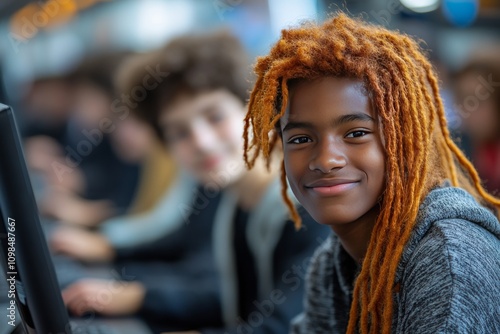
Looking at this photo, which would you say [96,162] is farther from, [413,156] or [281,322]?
[413,156]

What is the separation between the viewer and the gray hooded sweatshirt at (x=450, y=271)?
757 millimetres

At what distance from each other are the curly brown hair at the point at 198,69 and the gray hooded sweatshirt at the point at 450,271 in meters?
1.04

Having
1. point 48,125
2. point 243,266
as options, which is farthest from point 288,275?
point 48,125

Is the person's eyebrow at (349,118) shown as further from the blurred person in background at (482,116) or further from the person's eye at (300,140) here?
the blurred person in background at (482,116)

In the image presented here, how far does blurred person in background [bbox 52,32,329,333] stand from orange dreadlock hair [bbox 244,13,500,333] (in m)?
0.63

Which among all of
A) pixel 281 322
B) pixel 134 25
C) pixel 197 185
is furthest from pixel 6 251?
pixel 134 25

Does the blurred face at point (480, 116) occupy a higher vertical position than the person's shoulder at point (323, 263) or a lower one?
higher

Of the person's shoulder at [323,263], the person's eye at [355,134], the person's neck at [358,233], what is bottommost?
the person's shoulder at [323,263]

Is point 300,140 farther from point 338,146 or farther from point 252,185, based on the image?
point 252,185

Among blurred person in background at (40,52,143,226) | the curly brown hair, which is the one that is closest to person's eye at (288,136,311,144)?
the curly brown hair

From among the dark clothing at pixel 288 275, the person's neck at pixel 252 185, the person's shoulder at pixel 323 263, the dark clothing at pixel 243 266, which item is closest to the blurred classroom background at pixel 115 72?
the person's neck at pixel 252 185

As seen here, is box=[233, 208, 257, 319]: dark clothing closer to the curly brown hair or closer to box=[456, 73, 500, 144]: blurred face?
the curly brown hair

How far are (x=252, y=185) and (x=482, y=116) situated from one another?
3.03ft

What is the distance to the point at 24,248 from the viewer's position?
0.80 m
